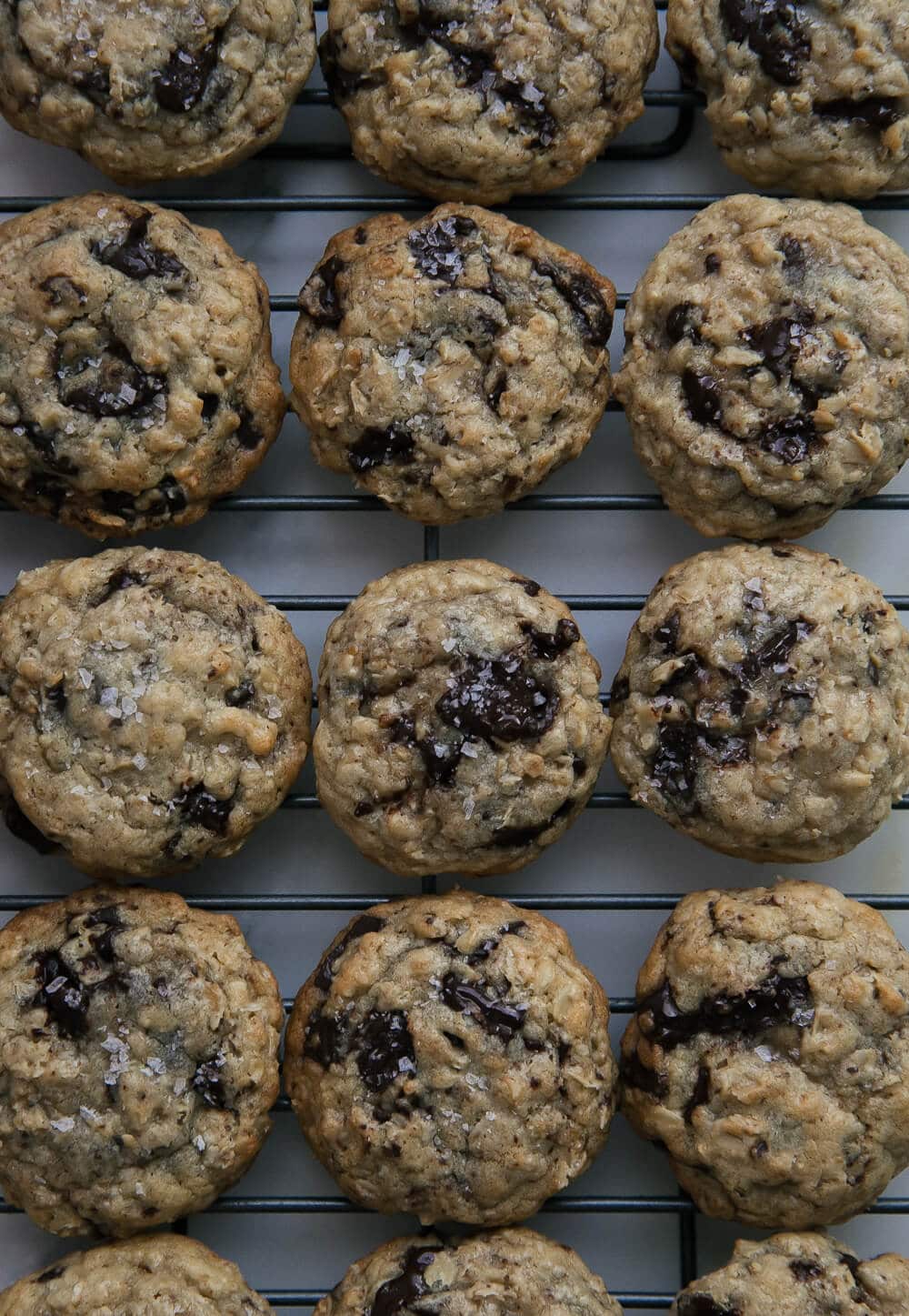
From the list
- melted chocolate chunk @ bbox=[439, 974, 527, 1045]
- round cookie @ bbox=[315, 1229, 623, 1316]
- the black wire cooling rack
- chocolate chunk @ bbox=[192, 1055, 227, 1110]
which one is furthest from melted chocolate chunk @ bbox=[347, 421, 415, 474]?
round cookie @ bbox=[315, 1229, 623, 1316]

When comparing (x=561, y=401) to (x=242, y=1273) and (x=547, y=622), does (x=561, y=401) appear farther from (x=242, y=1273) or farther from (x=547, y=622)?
(x=242, y=1273)

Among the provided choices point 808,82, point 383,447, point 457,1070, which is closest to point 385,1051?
point 457,1070

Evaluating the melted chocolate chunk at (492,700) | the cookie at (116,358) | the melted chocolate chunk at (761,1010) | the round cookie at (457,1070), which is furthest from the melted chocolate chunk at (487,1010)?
the cookie at (116,358)

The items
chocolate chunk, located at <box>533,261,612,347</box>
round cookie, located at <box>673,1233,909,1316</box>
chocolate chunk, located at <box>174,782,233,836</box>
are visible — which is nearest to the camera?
round cookie, located at <box>673,1233,909,1316</box>

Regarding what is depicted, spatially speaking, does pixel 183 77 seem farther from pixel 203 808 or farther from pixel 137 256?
pixel 203 808

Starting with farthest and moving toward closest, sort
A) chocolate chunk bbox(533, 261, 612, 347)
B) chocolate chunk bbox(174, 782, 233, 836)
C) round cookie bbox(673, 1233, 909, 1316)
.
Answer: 1. chocolate chunk bbox(533, 261, 612, 347)
2. chocolate chunk bbox(174, 782, 233, 836)
3. round cookie bbox(673, 1233, 909, 1316)

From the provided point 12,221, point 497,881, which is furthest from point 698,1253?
point 12,221

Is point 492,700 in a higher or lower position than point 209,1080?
higher

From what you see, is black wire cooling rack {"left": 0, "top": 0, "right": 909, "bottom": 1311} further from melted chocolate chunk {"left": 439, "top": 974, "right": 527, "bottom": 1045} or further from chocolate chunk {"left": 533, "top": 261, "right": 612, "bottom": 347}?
melted chocolate chunk {"left": 439, "top": 974, "right": 527, "bottom": 1045}
